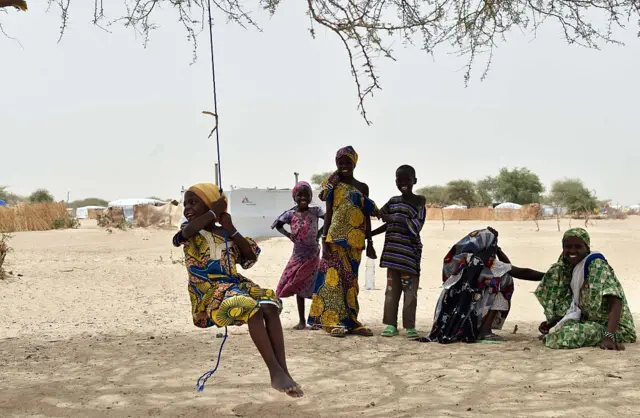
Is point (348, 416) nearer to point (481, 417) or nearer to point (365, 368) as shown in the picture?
point (481, 417)

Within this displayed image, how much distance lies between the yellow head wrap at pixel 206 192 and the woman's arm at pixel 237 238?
0.13 m

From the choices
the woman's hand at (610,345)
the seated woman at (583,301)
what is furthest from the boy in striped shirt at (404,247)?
the woman's hand at (610,345)

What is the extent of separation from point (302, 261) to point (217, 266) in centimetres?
293

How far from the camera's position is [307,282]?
725 centimetres

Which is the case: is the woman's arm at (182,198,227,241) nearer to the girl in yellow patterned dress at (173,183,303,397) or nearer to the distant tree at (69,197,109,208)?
the girl in yellow patterned dress at (173,183,303,397)

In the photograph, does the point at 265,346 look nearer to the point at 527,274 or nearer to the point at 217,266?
the point at 217,266

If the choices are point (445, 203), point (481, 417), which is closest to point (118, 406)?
point (481, 417)

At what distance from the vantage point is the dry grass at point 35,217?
2770cm

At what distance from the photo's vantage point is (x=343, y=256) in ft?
22.2

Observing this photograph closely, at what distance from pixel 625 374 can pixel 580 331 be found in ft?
3.12

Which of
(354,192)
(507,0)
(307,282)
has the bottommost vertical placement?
(307,282)

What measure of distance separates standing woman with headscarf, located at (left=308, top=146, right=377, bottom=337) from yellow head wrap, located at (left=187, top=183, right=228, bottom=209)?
94.9 inches

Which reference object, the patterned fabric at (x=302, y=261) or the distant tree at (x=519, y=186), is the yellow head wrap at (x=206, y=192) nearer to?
the patterned fabric at (x=302, y=261)

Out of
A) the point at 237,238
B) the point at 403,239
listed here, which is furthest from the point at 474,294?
the point at 237,238
